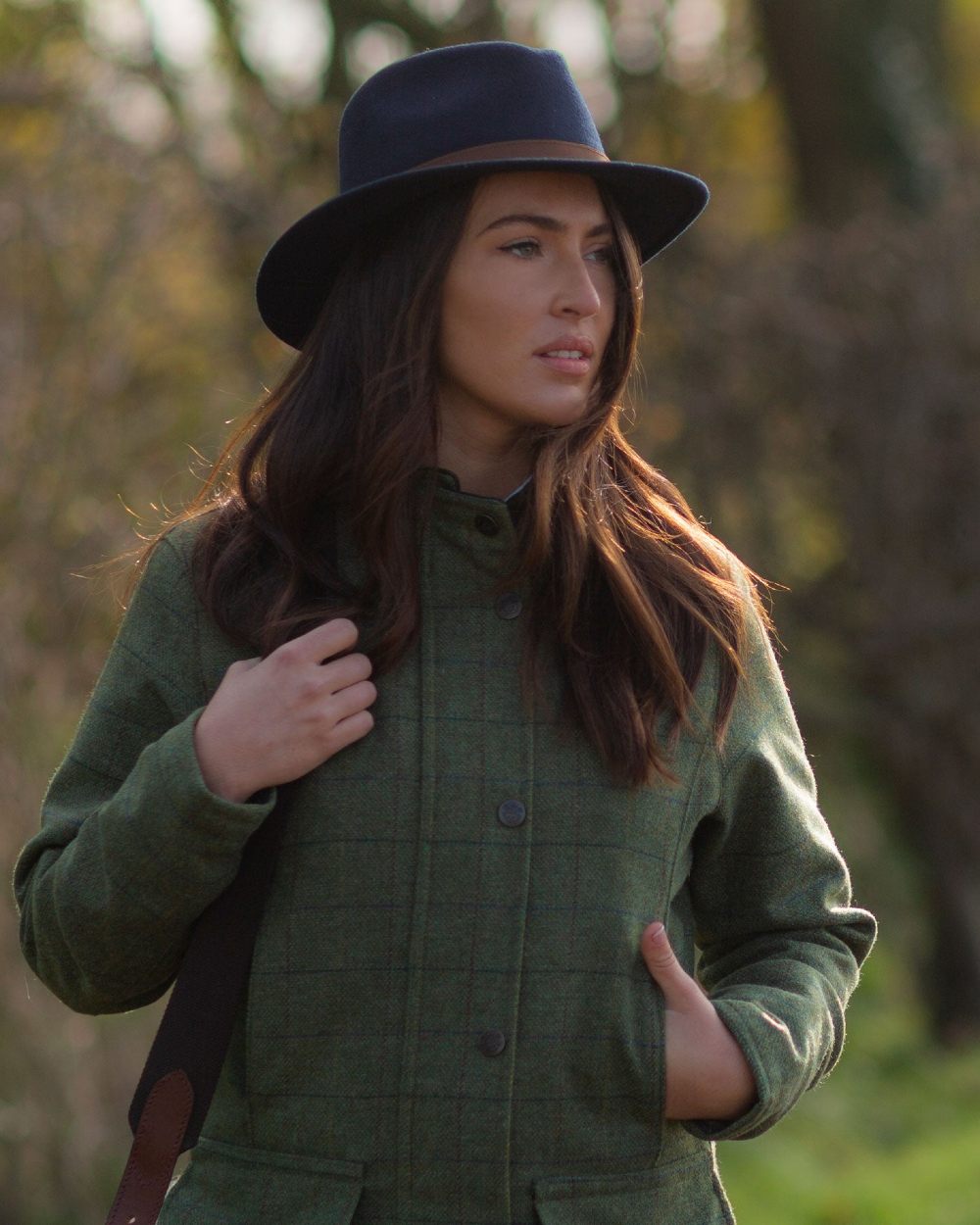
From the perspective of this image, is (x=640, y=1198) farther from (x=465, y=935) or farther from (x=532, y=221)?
(x=532, y=221)

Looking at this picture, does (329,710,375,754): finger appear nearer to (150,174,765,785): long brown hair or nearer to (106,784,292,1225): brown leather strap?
(150,174,765,785): long brown hair

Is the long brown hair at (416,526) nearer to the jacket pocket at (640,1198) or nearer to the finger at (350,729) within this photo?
the finger at (350,729)

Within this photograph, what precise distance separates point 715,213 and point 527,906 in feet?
26.0

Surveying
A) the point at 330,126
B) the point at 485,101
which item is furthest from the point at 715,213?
the point at 485,101

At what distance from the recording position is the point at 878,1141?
8023 millimetres

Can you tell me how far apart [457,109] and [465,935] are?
1.14 m

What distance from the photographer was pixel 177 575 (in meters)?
2.51

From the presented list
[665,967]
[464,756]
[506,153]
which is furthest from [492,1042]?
[506,153]

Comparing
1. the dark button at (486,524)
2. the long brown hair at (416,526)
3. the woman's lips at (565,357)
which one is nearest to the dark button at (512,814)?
the long brown hair at (416,526)

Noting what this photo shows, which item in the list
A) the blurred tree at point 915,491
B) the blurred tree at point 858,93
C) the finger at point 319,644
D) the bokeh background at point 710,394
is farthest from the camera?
the blurred tree at point 858,93

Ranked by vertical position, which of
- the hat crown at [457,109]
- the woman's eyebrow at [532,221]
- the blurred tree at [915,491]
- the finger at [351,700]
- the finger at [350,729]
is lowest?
the blurred tree at [915,491]

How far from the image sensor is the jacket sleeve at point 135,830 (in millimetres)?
2238

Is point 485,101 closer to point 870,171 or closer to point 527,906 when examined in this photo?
point 527,906

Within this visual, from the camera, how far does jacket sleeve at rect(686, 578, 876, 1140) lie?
246cm
